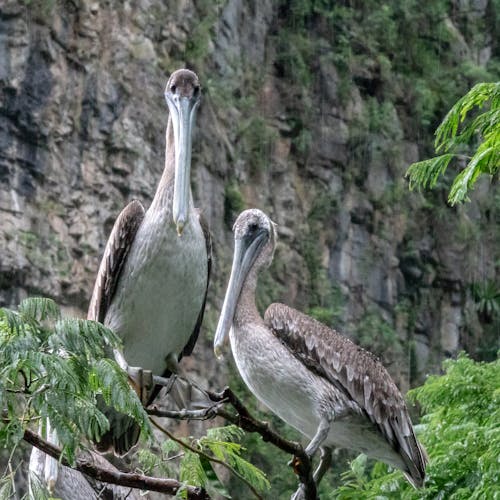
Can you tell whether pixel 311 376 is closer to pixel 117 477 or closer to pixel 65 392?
pixel 117 477

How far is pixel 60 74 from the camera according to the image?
961 inches

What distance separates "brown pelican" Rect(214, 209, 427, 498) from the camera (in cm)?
645

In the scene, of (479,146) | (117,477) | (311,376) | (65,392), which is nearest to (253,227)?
(311,376)

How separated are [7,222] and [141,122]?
4242 mm

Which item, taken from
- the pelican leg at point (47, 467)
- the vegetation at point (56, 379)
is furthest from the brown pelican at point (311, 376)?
the vegetation at point (56, 379)

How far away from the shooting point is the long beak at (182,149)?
6453mm

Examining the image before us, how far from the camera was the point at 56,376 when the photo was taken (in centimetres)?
397

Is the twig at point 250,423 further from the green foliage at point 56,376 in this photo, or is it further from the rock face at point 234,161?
the rock face at point 234,161

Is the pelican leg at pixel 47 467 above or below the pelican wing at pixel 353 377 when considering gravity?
below

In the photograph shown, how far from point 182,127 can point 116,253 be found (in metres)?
0.83

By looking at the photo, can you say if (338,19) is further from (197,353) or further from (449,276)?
(197,353)

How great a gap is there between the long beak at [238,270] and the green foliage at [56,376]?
2.08m

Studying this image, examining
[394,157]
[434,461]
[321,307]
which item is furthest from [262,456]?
[434,461]

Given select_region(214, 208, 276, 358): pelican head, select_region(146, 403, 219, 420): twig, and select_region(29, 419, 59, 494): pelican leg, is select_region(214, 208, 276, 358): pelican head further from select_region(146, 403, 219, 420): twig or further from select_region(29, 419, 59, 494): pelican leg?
select_region(146, 403, 219, 420): twig
